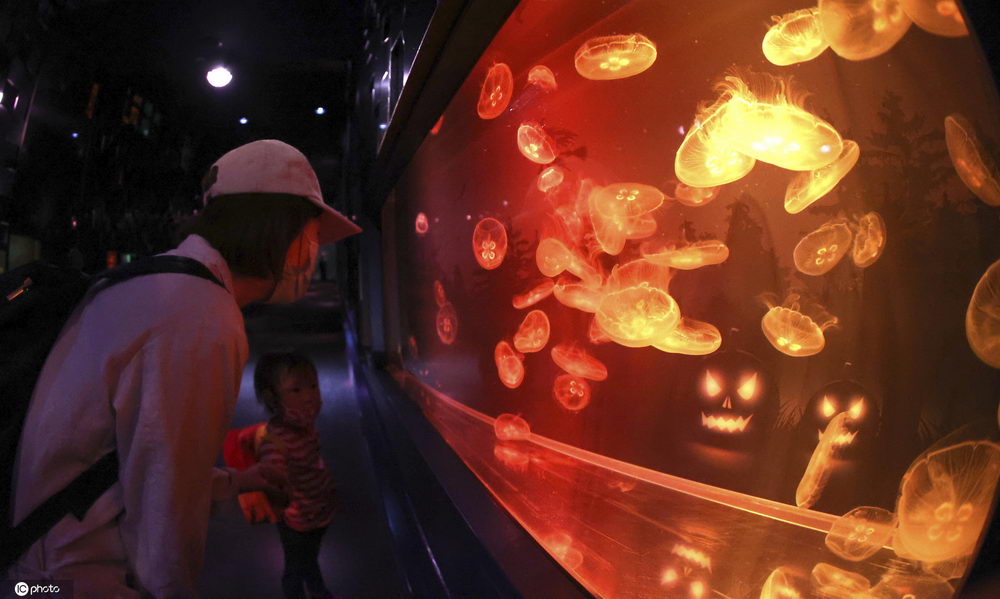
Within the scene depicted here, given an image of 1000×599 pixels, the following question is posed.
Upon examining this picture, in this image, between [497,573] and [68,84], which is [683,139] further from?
[68,84]

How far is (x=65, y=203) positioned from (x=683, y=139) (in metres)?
→ 6.57

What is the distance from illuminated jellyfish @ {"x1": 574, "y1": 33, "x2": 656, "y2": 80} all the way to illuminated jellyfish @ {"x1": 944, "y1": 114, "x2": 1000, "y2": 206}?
2.12m

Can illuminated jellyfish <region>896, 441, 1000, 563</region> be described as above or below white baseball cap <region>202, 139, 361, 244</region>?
below

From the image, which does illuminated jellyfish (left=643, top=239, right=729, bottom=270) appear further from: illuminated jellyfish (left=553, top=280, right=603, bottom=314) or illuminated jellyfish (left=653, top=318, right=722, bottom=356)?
illuminated jellyfish (left=553, top=280, right=603, bottom=314)

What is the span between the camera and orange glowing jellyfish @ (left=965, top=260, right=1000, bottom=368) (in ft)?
2.56

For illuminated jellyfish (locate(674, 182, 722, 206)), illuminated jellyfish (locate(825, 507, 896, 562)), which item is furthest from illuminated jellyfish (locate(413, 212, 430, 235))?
illuminated jellyfish (locate(825, 507, 896, 562))

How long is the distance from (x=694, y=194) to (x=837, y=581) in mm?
1813

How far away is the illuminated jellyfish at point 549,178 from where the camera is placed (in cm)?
373

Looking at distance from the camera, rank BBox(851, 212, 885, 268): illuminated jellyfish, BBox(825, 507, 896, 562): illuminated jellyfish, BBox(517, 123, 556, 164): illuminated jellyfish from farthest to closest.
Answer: BBox(517, 123, 556, 164): illuminated jellyfish → BBox(851, 212, 885, 268): illuminated jellyfish → BBox(825, 507, 896, 562): illuminated jellyfish

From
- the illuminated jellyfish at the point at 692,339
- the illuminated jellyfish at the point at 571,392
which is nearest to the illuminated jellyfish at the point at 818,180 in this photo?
the illuminated jellyfish at the point at 692,339

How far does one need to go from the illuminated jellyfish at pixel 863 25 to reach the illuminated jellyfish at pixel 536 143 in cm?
239

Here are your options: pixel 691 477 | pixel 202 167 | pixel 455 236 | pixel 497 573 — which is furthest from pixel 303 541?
pixel 202 167

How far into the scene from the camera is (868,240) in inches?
82.0

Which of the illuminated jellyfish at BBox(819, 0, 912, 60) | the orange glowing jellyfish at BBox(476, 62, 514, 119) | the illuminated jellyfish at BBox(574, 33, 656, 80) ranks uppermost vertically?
the orange glowing jellyfish at BBox(476, 62, 514, 119)
